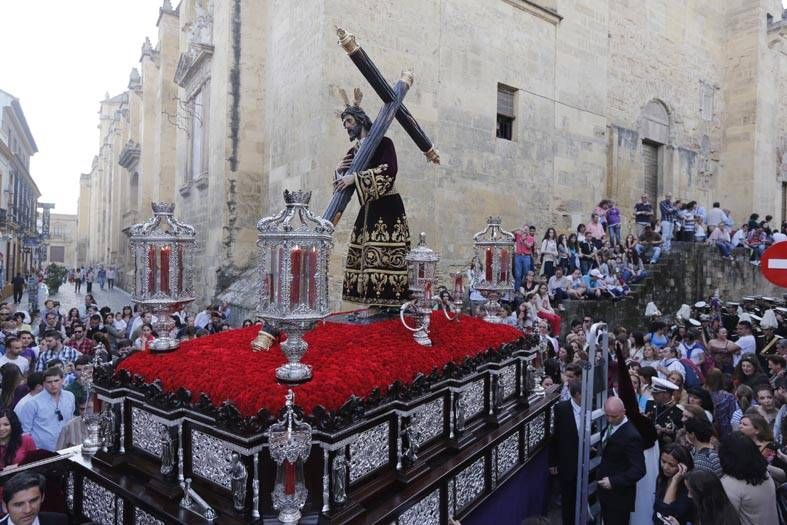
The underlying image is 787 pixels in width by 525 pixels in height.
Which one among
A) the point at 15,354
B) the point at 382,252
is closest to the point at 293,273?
the point at 382,252

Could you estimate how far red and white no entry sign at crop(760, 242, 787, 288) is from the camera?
5.45 m

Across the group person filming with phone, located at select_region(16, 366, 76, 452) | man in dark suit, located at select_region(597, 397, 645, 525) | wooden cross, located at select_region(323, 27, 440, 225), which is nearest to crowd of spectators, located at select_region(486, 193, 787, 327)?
man in dark suit, located at select_region(597, 397, 645, 525)

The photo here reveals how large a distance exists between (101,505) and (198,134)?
15321 mm

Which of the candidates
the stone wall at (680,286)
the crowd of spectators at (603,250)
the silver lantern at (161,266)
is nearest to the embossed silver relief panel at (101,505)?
the silver lantern at (161,266)

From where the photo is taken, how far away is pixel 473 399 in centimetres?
434

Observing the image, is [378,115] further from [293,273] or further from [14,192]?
[14,192]

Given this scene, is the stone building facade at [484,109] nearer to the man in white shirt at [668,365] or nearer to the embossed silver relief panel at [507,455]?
the man in white shirt at [668,365]

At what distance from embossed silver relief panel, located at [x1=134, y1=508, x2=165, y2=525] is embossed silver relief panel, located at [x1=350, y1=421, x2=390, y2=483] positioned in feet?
3.33

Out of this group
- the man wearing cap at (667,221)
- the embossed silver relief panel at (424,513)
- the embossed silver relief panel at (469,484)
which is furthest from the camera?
the man wearing cap at (667,221)

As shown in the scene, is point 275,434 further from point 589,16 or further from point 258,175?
point 589,16

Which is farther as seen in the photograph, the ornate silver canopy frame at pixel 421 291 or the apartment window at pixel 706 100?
the apartment window at pixel 706 100

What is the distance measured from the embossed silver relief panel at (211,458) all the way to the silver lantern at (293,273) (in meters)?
0.47

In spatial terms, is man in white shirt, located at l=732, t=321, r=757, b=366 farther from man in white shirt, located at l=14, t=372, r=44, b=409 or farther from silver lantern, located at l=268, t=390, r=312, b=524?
man in white shirt, located at l=14, t=372, r=44, b=409

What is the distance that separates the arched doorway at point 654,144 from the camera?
18.7 meters
